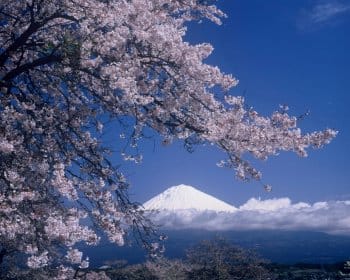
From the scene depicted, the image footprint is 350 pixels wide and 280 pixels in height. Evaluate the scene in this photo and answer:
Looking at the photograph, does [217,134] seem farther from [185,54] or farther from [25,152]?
[25,152]

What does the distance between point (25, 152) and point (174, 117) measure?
3.45 m

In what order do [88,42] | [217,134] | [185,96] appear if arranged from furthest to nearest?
[185,96], [217,134], [88,42]

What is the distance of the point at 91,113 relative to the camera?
1078cm

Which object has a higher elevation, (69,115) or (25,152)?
(69,115)

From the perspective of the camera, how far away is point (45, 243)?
27.8ft

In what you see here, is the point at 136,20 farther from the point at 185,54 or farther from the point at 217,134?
the point at 217,134

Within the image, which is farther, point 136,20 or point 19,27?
point 19,27

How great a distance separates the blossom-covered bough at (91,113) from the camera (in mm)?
8562

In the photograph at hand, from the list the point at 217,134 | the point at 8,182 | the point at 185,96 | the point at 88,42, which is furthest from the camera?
the point at 185,96

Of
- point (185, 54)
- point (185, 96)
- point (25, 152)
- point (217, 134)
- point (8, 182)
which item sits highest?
point (185, 54)

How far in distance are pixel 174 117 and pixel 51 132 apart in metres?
2.79

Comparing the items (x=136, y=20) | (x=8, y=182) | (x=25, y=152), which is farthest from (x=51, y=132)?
(x=136, y=20)

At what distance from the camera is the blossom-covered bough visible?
8.56m

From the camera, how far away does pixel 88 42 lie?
895 cm
